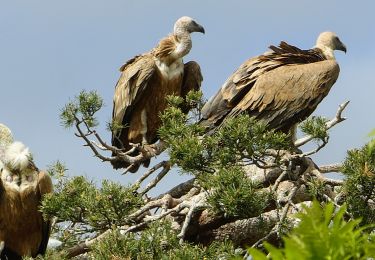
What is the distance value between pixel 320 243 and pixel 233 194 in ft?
12.9

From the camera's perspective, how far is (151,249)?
4.76m

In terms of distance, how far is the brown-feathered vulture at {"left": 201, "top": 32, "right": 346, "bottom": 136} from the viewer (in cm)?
802

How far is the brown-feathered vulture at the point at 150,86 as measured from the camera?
9883 millimetres

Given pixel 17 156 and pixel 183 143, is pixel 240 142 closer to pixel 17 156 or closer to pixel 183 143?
pixel 183 143

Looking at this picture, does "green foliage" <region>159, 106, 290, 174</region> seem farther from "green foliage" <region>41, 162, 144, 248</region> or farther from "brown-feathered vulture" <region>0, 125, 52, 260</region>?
"brown-feathered vulture" <region>0, 125, 52, 260</region>

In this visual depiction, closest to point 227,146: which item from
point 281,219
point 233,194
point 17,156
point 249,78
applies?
point 233,194

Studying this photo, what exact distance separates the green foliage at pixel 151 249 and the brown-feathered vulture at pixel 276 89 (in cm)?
289

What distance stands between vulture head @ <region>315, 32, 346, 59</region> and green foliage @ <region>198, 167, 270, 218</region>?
4503mm

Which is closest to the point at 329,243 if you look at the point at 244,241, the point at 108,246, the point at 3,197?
the point at 108,246

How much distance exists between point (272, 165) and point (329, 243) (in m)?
4.63

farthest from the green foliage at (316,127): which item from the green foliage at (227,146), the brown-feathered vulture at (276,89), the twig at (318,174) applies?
the brown-feathered vulture at (276,89)

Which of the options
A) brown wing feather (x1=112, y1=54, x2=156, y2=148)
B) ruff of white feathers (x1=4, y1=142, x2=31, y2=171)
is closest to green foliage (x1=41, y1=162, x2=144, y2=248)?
ruff of white feathers (x1=4, y1=142, x2=31, y2=171)

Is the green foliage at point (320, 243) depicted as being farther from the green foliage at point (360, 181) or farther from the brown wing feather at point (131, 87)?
the brown wing feather at point (131, 87)

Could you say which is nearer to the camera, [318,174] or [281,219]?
[281,219]
